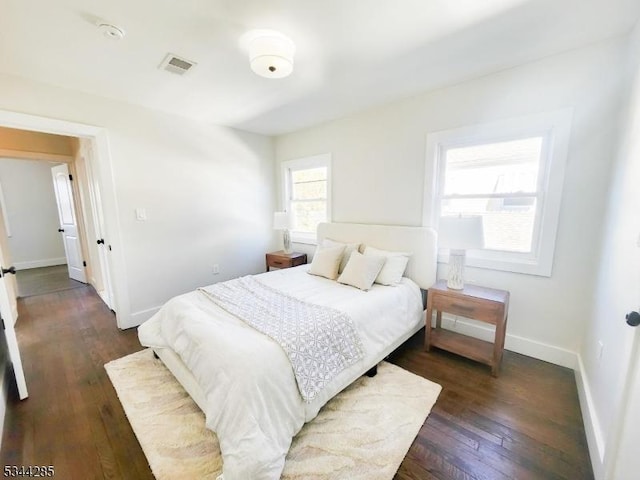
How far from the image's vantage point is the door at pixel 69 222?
4.30 meters

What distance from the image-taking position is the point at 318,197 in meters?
3.81

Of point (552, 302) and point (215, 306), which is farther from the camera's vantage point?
point (552, 302)

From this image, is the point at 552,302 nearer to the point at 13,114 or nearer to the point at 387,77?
the point at 387,77

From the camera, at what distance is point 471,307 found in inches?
83.4

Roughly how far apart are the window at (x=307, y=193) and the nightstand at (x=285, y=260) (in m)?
0.33

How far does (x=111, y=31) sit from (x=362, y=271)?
2476mm

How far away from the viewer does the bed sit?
4.09 feet

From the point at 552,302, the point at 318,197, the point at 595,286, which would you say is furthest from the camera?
the point at 318,197

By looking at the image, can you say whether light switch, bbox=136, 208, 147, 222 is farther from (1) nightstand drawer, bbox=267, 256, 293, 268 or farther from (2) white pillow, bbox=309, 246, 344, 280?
(2) white pillow, bbox=309, 246, 344, 280

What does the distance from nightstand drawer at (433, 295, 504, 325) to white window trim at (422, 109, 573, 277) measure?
18.8 inches

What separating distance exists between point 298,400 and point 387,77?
255 centimetres

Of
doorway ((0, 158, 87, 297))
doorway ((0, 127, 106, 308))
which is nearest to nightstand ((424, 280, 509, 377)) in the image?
doorway ((0, 127, 106, 308))

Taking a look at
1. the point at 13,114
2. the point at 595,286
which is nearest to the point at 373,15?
the point at 595,286

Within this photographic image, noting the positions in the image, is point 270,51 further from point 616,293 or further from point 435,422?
point 435,422
